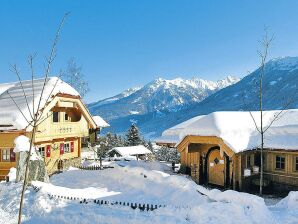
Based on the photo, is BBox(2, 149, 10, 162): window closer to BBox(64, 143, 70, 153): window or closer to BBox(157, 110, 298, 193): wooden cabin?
BBox(64, 143, 70, 153): window

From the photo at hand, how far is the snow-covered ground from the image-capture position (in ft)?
43.9

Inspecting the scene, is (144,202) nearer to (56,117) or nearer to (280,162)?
(280,162)

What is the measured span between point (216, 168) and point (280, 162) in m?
4.31

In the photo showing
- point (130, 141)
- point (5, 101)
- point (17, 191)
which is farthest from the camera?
point (130, 141)

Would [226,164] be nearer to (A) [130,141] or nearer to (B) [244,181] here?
(B) [244,181]

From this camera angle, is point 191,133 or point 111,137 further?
point 111,137

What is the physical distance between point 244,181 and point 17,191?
14.0m

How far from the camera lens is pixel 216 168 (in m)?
24.4

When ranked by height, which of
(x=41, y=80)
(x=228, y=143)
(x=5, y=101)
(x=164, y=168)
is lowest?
(x=164, y=168)

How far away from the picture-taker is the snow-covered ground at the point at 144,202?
43.9 ft

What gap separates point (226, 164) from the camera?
23.2 meters

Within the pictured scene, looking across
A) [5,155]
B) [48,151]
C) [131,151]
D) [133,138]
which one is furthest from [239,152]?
[133,138]

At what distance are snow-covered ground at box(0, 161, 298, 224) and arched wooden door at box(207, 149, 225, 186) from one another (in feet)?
16.5

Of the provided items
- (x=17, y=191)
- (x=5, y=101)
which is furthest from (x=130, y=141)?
(x=17, y=191)
